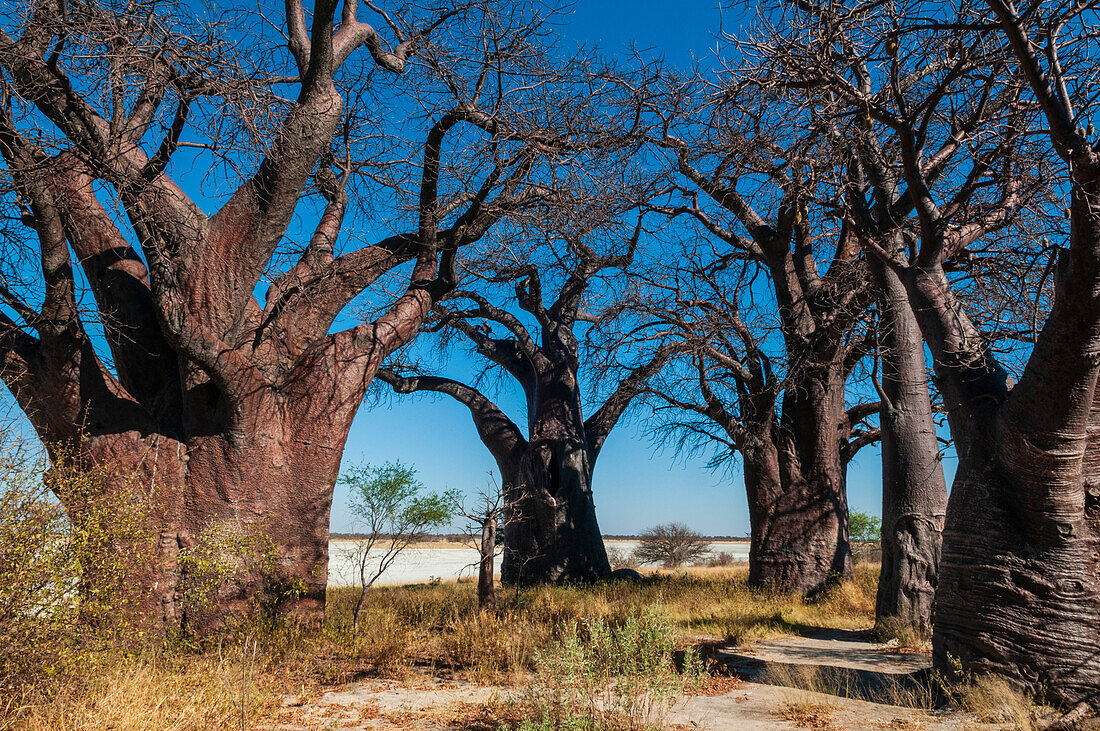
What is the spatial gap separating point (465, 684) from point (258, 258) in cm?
431

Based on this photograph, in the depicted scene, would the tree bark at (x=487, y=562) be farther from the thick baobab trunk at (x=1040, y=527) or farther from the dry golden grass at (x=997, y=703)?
the dry golden grass at (x=997, y=703)

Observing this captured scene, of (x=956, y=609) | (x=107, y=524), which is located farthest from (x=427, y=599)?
(x=956, y=609)

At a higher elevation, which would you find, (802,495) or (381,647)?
(802,495)

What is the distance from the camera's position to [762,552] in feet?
32.7

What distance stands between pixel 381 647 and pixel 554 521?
5.98 metres

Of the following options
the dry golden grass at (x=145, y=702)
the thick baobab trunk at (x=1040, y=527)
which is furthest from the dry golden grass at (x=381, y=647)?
the thick baobab trunk at (x=1040, y=527)

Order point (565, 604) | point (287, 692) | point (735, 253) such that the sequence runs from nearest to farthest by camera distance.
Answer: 1. point (287, 692)
2. point (565, 604)
3. point (735, 253)

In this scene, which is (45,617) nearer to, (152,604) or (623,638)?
(152,604)

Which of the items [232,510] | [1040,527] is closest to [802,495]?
[1040,527]

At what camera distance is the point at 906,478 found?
7.40 meters

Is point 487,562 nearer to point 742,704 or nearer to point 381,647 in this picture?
point 381,647

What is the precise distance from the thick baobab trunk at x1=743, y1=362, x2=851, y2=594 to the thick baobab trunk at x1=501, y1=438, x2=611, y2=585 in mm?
2912

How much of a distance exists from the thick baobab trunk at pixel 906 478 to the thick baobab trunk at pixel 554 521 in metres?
5.25

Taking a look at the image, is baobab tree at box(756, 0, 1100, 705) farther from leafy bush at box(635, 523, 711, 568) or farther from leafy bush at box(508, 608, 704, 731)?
leafy bush at box(635, 523, 711, 568)
